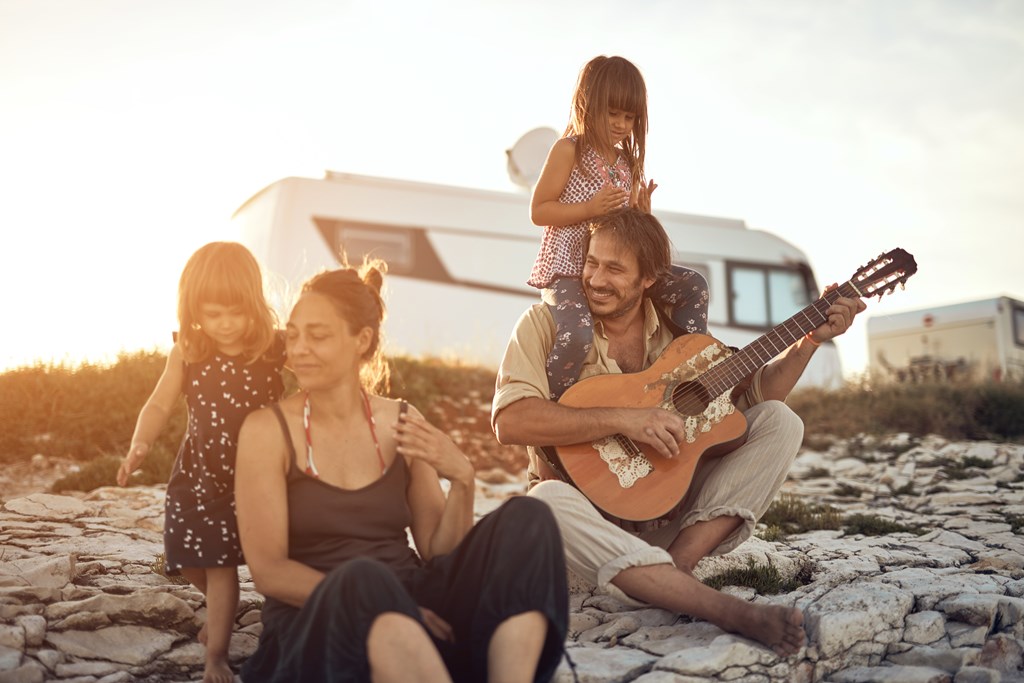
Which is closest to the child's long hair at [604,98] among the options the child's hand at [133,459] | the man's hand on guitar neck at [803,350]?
the man's hand on guitar neck at [803,350]

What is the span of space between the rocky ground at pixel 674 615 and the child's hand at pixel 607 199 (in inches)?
65.1

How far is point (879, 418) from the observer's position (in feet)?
36.4

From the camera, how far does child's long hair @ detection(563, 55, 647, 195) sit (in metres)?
4.18

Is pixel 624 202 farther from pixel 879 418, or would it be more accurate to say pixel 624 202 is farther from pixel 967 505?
pixel 879 418

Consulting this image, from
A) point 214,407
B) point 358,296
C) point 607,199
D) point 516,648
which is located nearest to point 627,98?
point 607,199

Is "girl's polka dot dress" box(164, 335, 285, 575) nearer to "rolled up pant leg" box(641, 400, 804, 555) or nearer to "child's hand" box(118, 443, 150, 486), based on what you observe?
"child's hand" box(118, 443, 150, 486)

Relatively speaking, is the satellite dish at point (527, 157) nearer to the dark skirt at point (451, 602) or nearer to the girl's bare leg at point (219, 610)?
the girl's bare leg at point (219, 610)

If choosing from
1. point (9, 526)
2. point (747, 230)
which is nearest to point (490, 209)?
point (747, 230)

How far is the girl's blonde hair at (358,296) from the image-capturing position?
2912mm

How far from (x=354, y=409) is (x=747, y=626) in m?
1.48

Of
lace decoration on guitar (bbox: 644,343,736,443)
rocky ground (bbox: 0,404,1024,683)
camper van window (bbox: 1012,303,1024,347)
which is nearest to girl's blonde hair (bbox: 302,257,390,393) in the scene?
rocky ground (bbox: 0,404,1024,683)

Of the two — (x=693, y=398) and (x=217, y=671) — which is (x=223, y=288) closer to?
(x=217, y=671)

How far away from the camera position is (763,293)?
13.9 meters

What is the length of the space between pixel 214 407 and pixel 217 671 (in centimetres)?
87
